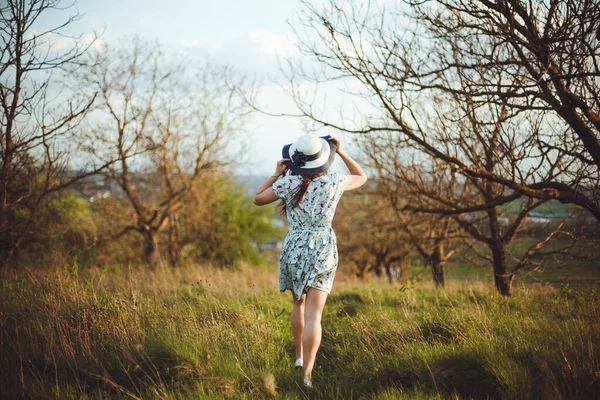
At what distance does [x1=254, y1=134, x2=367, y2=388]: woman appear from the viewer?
137 inches

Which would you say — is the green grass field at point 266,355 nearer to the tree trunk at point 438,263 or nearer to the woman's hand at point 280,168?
the woman's hand at point 280,168

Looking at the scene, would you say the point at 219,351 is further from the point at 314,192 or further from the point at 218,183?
the point at 218,183

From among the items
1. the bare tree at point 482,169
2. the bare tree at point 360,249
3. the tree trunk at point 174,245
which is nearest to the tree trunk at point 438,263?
the bare tree at point 482,169

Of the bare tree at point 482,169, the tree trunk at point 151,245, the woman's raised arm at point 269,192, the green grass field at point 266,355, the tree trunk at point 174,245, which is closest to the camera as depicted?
the green grass field at point 266,355

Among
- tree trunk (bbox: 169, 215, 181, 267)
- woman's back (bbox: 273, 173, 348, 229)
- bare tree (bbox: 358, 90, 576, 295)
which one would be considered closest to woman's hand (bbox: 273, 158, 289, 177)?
woman's back (bbox: 273, 173, 348, 229)

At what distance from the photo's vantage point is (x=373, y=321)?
4.89 m

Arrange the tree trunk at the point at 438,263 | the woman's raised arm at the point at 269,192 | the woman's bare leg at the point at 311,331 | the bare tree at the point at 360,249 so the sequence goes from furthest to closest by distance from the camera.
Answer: the bare tree at the point at 360,249 → the tree trunk at the point at 438,263 → the woman's raised arm at the point at 269,192 → the woman's bare leg at the point at 311,331

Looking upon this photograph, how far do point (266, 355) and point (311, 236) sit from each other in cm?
117

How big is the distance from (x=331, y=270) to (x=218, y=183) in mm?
14596

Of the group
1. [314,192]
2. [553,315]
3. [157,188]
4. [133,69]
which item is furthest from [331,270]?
[157,188]

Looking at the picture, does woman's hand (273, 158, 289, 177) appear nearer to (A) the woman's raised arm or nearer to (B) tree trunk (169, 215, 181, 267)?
(A) the woman's raised arm

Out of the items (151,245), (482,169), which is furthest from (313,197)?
(151,245)

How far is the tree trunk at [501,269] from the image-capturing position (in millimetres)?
8141

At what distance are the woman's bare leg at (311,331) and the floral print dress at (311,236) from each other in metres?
0.11
